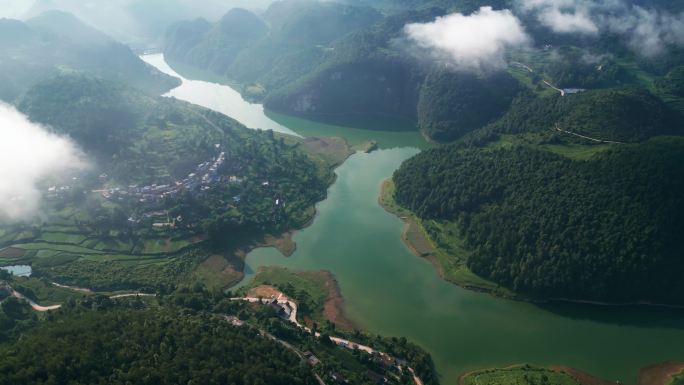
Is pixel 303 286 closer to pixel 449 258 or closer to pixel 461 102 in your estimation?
pixel 449 258

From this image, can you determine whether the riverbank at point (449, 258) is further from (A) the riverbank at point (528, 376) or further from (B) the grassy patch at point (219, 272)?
(B) the grassy patch at point (219, 272)

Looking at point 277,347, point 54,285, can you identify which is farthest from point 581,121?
point 54,285

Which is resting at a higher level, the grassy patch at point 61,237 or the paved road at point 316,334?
the paved road at point 316,334

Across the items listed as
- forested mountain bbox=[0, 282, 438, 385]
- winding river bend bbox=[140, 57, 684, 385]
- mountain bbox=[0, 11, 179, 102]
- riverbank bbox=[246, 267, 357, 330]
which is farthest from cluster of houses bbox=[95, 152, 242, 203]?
mountain bbox=[0, 11, 179, 102]

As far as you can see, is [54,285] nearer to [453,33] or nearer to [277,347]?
[277,347]

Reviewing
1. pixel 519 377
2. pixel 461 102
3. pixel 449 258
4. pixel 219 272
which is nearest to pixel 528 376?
pixel 519 377

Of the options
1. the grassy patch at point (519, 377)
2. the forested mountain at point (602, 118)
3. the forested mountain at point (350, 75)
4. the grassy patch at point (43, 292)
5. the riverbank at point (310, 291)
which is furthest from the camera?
the forested mountain at point (350, 75)

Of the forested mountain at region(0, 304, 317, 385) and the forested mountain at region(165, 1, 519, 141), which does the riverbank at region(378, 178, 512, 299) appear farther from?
the forested mountain at region(165, 1, 519, 141)

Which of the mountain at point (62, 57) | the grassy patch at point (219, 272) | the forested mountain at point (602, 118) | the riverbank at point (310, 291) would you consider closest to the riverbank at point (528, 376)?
the riverbank at point (310, 291)
